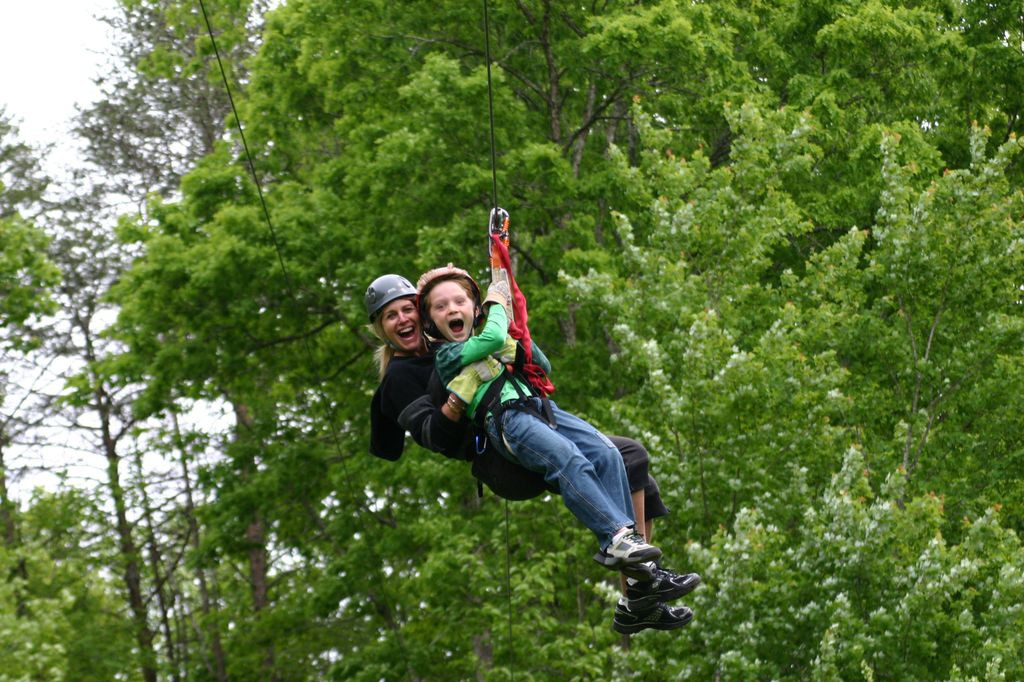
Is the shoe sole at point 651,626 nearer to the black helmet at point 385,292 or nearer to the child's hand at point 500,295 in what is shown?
the child's hand at point 500,295

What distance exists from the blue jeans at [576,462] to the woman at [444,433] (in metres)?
0.16

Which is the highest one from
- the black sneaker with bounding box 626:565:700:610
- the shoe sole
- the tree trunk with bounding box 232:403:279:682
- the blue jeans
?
the tree trunk with bounding box 232:403:279:682

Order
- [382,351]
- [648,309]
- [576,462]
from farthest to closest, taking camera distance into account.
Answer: [648,309] < [382,351] < [576,462]

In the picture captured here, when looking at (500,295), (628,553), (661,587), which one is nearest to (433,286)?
(500,295)

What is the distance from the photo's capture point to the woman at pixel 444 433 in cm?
609

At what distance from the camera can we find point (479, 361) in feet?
19.4

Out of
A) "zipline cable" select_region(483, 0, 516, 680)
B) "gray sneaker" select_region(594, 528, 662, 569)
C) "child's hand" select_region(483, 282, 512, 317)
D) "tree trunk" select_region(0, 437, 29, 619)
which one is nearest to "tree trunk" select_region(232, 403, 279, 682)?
"tree trunk" select_region(0, 437, 29, 619)

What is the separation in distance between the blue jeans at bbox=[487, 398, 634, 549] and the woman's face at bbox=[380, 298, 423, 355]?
0.60m

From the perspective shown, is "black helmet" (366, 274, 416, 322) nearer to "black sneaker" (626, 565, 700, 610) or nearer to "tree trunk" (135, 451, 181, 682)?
"black sneaker" (626, 565, 700, 610)

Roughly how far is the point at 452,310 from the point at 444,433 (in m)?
0.49

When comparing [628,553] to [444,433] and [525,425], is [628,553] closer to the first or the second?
[525,425]

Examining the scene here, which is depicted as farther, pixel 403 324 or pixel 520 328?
pixel 403 324

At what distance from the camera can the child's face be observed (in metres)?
6.14

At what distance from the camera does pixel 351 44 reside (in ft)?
60.0
